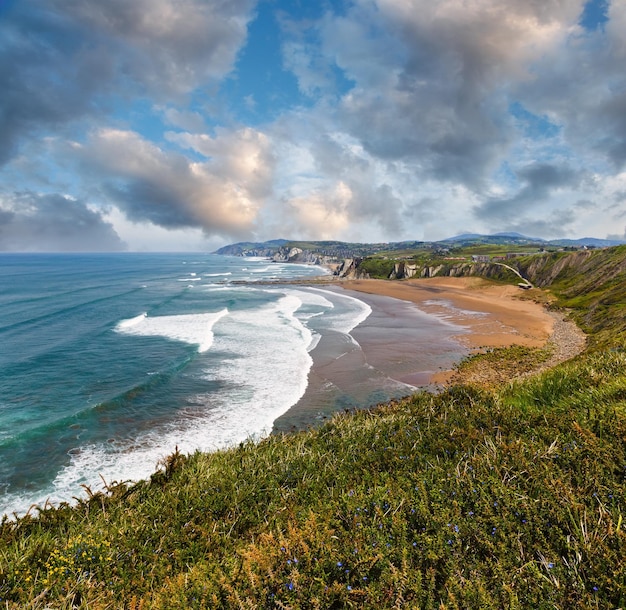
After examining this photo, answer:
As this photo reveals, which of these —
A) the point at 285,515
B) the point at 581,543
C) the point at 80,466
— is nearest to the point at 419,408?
the point at 285,515

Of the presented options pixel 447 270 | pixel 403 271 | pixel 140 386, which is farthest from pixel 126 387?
pixel 403 271

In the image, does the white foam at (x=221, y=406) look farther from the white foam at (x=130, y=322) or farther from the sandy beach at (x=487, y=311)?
the sandy beach at (x=487, y=311)

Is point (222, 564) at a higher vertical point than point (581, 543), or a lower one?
lower

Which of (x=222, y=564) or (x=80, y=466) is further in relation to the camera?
(x=80, y=466)

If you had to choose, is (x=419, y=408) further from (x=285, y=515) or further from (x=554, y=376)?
(x=285, y=515)

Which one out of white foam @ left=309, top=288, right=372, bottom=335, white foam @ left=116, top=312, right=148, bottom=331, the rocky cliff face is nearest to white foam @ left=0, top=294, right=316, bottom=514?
white foam @ left=116, top=312, right=148, bottom=331

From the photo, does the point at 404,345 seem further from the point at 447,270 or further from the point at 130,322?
the point at 447,270
